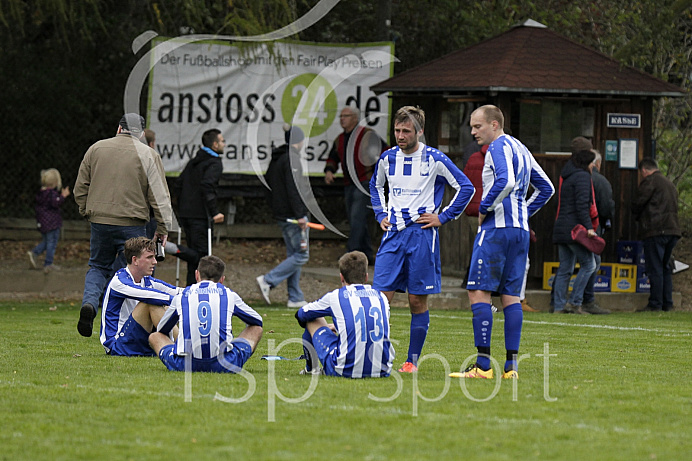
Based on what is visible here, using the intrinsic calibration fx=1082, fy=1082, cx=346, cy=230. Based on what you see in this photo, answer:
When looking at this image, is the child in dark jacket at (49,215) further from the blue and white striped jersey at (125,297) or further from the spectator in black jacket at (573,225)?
the blue and white striped jersey at (125,297)

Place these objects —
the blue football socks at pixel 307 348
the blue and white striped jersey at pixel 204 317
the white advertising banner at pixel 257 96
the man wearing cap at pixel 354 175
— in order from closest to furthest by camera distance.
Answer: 1. the blue and white striped jersey at pixel 204 317
2. the blue football socks at pixel 307 348
3. the man wearing cap at pixel 354 175
4. the white advertising banner at pixel 257 96

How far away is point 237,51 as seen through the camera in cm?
1916

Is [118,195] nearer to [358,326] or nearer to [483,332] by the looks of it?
[358,326]

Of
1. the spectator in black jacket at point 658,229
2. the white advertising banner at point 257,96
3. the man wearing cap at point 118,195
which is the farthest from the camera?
the white advertising banner at point 257,96

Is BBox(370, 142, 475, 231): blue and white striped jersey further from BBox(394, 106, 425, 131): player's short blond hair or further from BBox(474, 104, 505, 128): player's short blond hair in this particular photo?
BBox(474, 104, 505, 128): player's short blond hair

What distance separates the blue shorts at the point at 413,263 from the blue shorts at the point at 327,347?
834 millimetres

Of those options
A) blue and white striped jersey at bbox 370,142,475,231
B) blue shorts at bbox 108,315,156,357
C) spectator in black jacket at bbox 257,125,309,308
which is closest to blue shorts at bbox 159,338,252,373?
blue shorts at bbox 108,315,156,357

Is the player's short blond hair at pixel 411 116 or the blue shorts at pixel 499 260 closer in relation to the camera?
the blue shorts at pixel 499 260

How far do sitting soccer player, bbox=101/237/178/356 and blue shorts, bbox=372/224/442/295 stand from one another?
179 cm

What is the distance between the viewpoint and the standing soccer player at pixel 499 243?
317 inches

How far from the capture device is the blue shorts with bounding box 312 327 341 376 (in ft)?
25.6

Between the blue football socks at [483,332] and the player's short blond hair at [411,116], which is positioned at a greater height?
→ the player's short blond hair at [411,116]

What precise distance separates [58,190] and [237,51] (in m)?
3.97

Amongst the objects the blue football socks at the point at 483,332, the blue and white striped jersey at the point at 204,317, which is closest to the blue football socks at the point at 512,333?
the blue football socks at the point at 483,332
